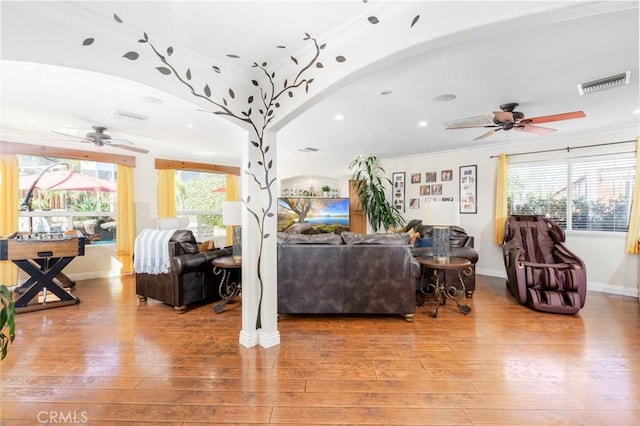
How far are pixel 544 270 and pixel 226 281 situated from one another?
405 cm

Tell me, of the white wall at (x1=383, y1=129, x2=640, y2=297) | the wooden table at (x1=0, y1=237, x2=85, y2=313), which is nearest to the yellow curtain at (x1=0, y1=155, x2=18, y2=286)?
the wooden table at (x1=0, y1=237, x2=85, y2=313)

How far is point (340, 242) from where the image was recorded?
3250mm

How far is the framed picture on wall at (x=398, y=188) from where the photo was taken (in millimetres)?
6621

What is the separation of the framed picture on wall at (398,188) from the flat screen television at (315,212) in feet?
3.75

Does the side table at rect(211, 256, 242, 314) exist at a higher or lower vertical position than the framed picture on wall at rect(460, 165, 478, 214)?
lower

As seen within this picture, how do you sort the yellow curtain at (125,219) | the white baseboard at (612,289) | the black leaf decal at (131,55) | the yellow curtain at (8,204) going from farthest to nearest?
the yellow curtain at (125,219), the yellow curtain at (8,204), the white baseboard at (612,289), the black leaf decal at (131,55)

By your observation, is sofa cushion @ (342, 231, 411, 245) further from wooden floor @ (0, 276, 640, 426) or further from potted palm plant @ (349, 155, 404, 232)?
potted palm plant @ (349, 155, 404, 232)

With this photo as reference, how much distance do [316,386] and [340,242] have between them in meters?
1.53

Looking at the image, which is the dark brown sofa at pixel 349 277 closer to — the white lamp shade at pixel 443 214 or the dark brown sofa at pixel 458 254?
the white lamp shade at pixel 443 214

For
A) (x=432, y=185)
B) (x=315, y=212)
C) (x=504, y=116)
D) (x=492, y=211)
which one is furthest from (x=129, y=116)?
(x=492, y=211)

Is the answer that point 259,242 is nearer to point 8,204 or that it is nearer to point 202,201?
point 8,204

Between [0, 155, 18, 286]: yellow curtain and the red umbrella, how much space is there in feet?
0.86

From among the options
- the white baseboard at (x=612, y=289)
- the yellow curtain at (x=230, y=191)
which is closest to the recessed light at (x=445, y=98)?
the white baseboard at (x=612, y=289)

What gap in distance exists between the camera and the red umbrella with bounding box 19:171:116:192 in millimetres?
4797
